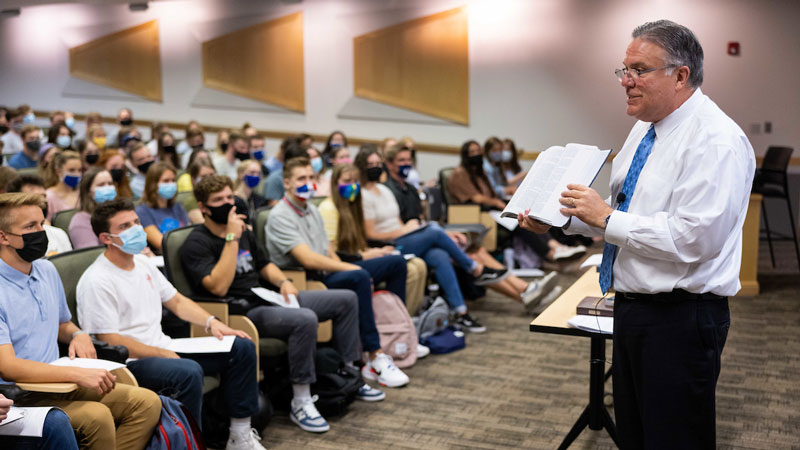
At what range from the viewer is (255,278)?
404cm

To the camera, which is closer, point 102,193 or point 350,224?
point 102,193

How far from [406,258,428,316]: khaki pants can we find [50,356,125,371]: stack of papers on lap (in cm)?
243

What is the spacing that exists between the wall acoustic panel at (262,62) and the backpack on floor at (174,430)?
8.18 m

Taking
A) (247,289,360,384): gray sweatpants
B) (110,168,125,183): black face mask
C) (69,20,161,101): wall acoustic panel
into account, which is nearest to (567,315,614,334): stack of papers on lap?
(247,289,360,384): gray sweatpants

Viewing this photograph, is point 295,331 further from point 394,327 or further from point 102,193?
point 102,193

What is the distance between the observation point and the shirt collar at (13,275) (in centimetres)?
274

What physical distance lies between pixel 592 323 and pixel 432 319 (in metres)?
2.25

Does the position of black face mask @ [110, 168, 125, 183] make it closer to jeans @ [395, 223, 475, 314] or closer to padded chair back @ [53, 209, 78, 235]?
padded chair back @ [53, 209, 78, 235]

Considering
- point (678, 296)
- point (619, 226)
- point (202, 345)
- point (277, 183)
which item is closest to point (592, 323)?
point (678, 296)

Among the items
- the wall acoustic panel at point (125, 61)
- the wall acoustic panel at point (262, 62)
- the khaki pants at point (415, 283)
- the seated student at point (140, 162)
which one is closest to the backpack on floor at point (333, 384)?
the khaki pants at point (415, 283)

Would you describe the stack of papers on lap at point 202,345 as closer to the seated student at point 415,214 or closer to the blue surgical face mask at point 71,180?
the blue surgical face mask at point 71,180

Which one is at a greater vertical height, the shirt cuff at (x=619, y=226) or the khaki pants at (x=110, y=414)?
the shirt cuff at (x=619, y=226)

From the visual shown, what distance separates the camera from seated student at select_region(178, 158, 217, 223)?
554cm

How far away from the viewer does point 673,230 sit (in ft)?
6.34
